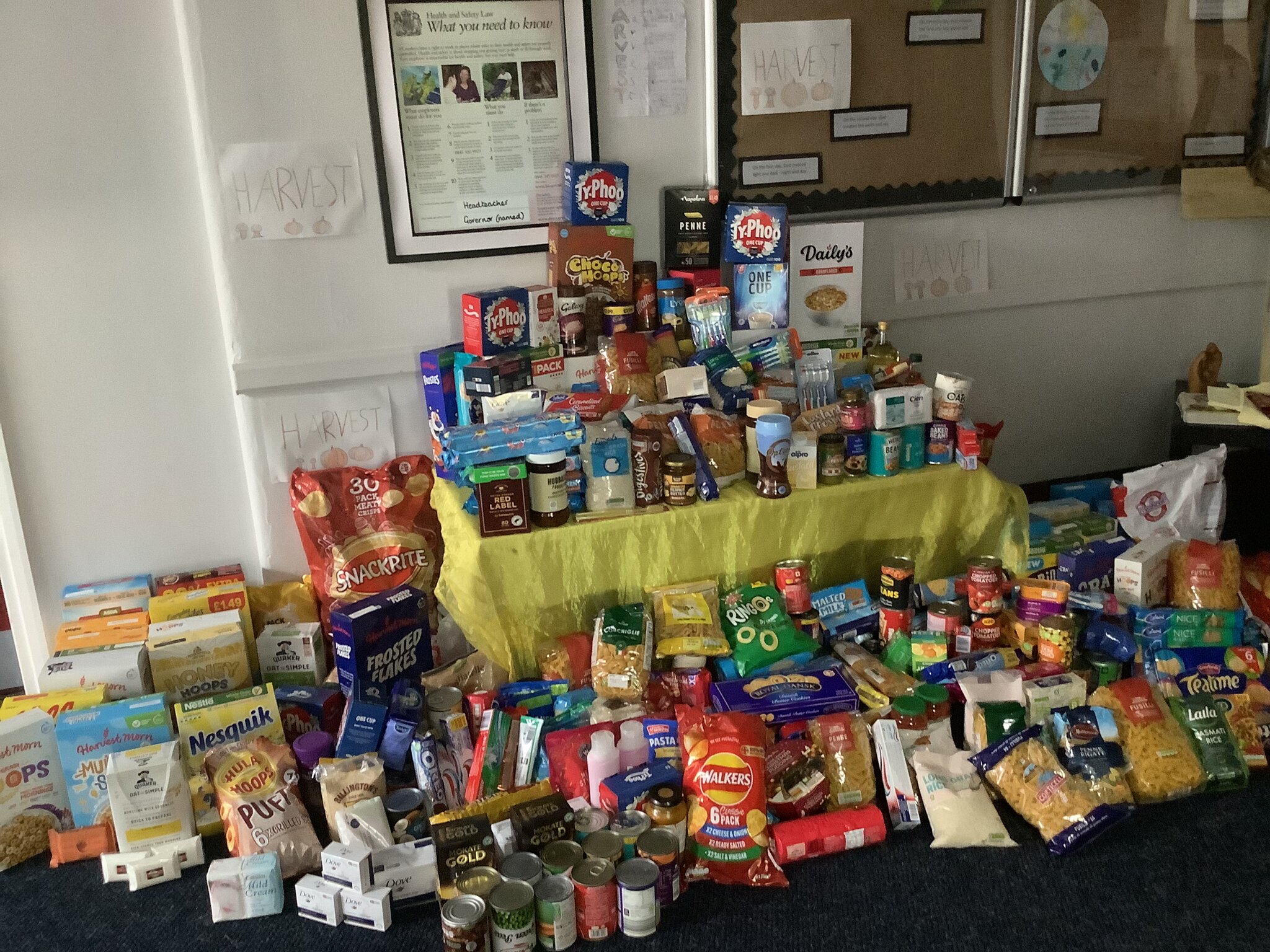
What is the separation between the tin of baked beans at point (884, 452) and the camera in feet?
8.58

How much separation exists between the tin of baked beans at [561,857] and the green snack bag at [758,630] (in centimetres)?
64

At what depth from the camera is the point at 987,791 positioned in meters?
2.27

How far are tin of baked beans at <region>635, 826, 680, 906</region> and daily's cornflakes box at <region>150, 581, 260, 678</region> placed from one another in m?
1.21

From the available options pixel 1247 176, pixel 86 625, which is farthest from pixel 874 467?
pixel 86 625

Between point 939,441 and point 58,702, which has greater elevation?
point 939,441

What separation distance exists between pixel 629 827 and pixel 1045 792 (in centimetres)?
89

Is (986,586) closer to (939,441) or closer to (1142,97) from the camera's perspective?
(939,441)

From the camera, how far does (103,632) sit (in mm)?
2619

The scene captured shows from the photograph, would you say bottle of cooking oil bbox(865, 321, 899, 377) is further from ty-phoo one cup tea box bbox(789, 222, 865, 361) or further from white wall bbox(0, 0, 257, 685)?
white wall bbox(0, 0, 257, 685)

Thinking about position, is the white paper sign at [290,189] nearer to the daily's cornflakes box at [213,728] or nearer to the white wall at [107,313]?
the white wall at [107,313]

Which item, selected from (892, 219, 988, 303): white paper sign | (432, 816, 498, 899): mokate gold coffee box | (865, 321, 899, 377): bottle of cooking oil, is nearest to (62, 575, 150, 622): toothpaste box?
(432, 816, 498, 899): mokate gold coffee box

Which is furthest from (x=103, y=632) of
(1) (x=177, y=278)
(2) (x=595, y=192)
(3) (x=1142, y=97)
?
(3) (x=1142, y=97)

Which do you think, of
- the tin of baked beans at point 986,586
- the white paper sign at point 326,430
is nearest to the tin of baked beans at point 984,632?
the tin of baked beans at point 986,586

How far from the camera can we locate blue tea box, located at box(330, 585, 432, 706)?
2.43 metres
